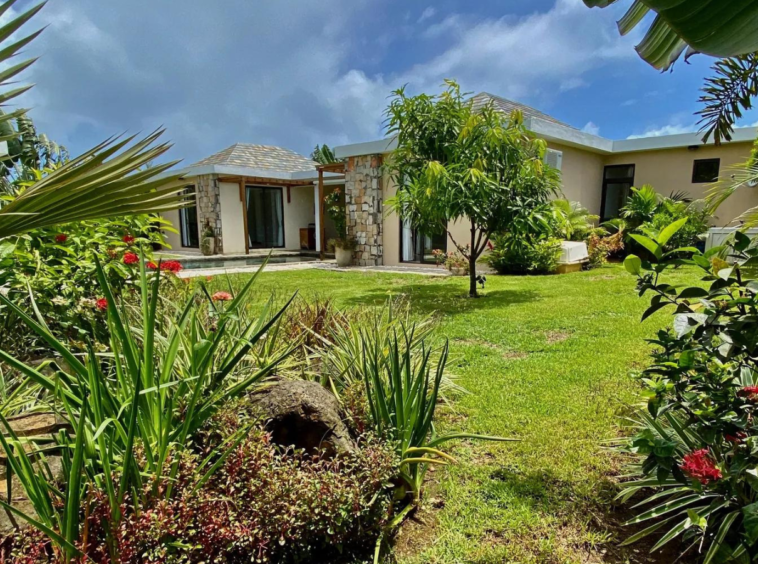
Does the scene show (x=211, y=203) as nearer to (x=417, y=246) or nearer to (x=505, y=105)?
(x=417, y=246)

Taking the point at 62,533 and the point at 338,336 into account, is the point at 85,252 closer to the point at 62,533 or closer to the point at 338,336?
the point at 338,336

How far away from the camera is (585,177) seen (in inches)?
538

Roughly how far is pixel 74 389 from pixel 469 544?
71.7 inches

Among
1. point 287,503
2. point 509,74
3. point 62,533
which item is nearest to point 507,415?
point 287,503

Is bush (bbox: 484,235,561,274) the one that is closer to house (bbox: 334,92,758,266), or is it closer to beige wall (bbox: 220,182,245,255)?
house (bbox: 334,92,758,266)

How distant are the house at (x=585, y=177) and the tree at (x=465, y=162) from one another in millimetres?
5030

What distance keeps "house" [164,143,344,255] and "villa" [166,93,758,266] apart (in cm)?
5

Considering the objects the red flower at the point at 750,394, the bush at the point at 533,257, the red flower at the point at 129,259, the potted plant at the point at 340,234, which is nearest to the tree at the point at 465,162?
the bush at the point at 533,257

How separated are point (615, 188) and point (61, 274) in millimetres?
16008

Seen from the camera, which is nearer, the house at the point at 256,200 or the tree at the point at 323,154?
the house at the point at 256,200

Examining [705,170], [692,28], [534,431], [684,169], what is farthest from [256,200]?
[692,28]

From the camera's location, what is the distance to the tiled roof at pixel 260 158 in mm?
17953

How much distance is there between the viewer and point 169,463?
1635 millimetres

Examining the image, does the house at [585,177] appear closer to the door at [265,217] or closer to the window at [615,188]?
the window at [615,188]
